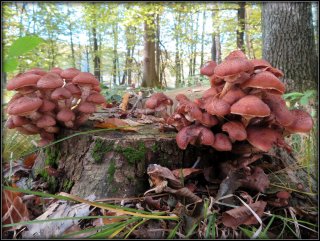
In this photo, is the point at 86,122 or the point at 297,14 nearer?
the point at 86,122

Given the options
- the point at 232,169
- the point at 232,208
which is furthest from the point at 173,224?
the point at 232,169

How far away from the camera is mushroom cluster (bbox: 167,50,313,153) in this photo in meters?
1.66

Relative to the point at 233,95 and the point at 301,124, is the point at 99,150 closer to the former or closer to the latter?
the point at 233,95

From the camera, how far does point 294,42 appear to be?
5203 mm

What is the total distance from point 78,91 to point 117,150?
0.59 metres

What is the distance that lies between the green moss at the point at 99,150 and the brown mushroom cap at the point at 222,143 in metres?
0.79

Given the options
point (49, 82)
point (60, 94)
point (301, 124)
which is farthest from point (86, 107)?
point (301, 124)

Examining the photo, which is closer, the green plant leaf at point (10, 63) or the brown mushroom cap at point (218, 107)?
the green plant leaf at point (10, 63)

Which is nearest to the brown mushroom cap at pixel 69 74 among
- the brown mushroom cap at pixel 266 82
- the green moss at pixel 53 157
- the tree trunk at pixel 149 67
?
the green moss at pixel 53 157

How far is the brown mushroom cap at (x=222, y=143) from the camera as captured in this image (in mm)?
1812

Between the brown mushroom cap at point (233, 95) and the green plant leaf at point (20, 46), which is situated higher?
the green plant leaf at point (20, 46)

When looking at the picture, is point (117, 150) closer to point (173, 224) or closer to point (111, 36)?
point (173, 224)

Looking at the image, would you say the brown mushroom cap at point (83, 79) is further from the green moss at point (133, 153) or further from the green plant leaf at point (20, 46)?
the green plant leaf at point (20, 46)

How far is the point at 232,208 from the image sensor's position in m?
1.75
